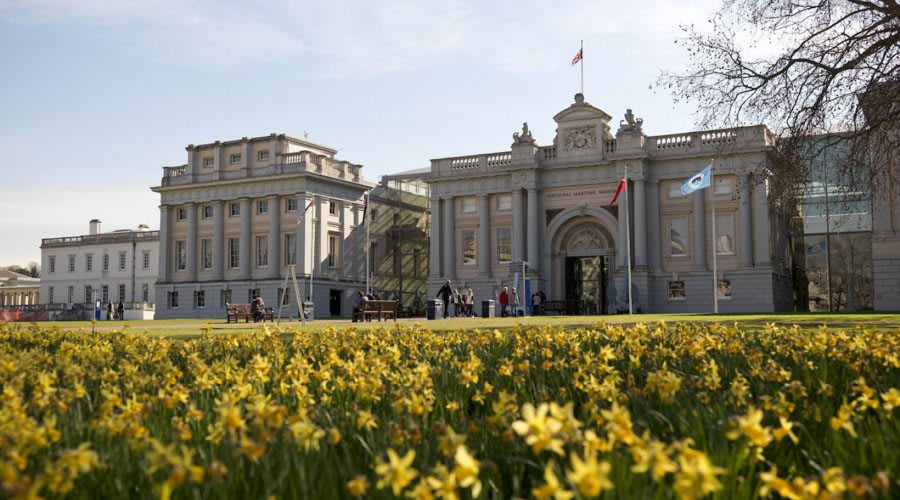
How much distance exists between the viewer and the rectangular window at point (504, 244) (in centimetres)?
5606

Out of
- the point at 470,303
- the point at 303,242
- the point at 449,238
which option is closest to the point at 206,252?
the point at 303,242

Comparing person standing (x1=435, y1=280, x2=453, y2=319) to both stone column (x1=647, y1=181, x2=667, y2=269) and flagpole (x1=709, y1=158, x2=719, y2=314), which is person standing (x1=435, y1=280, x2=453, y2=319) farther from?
flagpole (x1=709, y1=158, x2=719, y2=314)

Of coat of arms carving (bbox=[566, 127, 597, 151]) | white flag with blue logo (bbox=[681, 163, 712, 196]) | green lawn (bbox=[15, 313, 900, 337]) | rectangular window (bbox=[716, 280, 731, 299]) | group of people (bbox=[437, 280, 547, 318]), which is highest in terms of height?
coat of arms carving (bbox=[566, 127, 597, 151])

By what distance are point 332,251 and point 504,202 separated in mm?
17908

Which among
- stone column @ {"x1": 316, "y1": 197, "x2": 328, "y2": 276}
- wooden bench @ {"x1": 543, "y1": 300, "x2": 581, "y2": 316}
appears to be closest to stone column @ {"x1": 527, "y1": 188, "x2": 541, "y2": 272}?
wooden bench @ {"x1": 543, "y1": 300, "x2": 581, "y2": 316}

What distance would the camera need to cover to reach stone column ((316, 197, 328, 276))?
65562mm

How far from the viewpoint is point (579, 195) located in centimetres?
5384

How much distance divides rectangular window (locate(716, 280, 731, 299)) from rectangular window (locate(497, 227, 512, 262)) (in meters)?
14.2

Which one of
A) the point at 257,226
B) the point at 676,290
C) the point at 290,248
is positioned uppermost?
the point at 257,226

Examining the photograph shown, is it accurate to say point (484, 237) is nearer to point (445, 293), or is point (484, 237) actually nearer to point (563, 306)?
point (563, 306)

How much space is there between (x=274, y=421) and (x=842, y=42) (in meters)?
19.5

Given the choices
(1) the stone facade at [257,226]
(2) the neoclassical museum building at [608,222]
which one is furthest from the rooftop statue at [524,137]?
(1) the stone facade at [257,226]

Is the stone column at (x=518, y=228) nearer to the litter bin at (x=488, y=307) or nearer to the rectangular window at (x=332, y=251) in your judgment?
the litter bin at (x=488, y=307)

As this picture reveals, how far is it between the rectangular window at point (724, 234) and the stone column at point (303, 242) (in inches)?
1229
